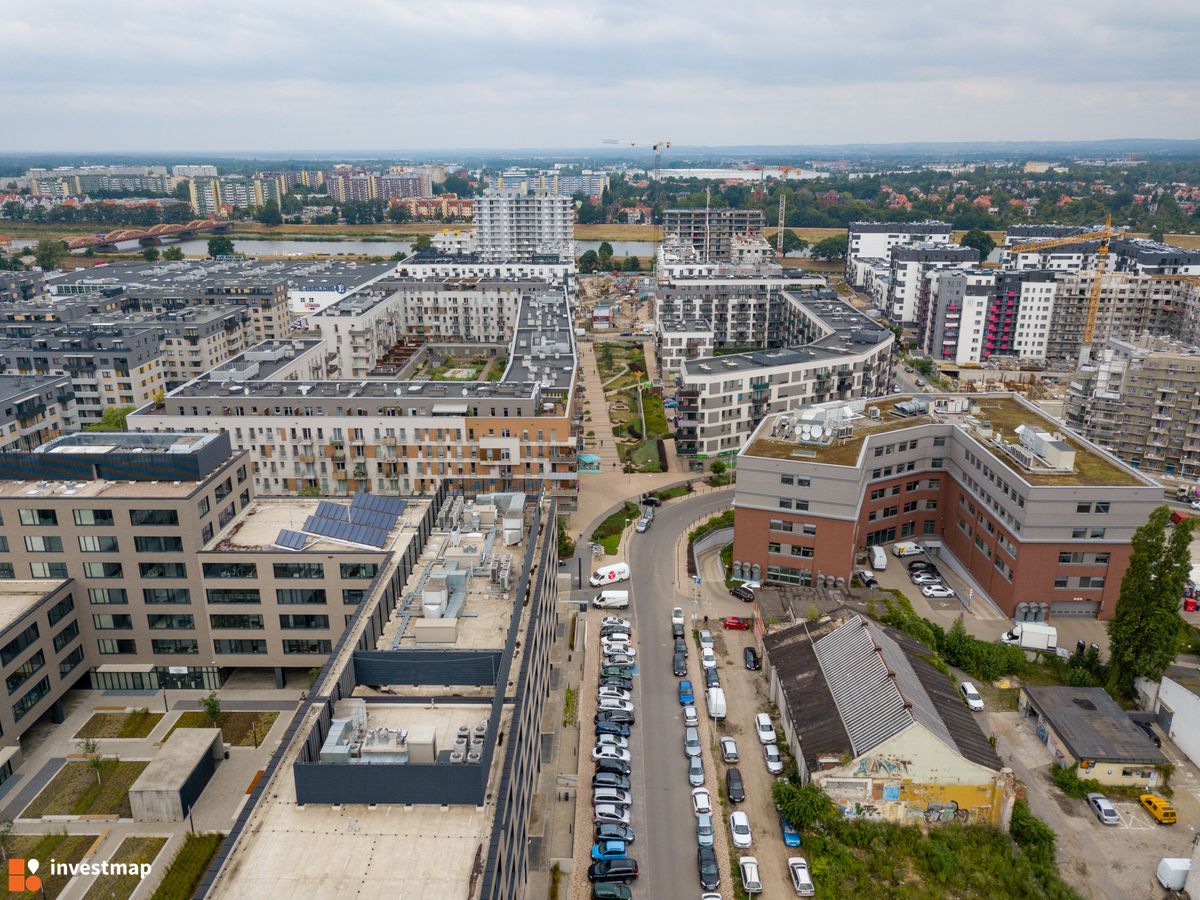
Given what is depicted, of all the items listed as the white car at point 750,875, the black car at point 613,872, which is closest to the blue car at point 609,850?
the black car at point 613,872

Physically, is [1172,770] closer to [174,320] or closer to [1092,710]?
[1092,710]

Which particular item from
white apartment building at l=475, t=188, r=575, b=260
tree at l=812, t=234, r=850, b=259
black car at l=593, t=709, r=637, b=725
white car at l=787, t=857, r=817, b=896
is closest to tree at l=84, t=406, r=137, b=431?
black car at l=593, t=709, r=637, b=725

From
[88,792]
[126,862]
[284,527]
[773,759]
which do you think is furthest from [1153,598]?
[88,792]

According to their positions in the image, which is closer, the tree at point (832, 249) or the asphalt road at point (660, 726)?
the asphalt road at point (660, 726)

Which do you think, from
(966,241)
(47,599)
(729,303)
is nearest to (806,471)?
(47,599)

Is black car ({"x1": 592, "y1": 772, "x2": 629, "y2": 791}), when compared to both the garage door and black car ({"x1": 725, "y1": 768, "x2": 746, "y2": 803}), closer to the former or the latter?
black car ({"x1": 725, "y1": 768, "x2": 746, "y2": 803})

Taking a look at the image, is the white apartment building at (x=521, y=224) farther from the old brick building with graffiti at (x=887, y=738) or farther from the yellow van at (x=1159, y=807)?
the yellow van at (x=1159, y=807)

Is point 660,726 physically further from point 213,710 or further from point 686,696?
point 213,710
